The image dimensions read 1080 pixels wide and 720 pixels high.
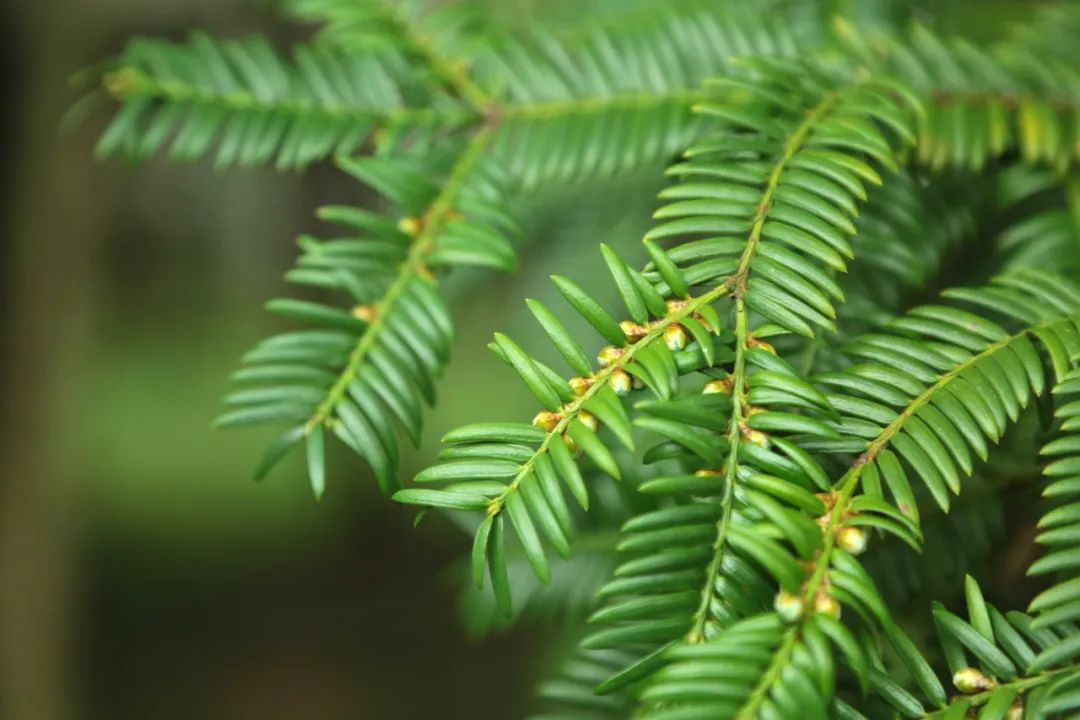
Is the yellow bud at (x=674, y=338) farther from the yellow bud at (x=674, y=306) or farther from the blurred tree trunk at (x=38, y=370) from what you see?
the blurred tree trunk at (x=38, y=370)

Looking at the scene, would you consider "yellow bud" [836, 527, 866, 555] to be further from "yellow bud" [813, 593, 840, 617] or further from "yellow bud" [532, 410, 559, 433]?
"yellow bud" [532, 410, 559, 433]

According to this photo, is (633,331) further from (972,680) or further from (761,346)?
(972,680)

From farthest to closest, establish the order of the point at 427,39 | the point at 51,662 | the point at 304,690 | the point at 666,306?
the point at 304,690, the point at 51,662, the point at 427,39, the point at 666,306

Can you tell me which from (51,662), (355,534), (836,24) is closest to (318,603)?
(355,534)

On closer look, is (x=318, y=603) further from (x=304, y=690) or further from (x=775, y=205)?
(x=775, y=205)

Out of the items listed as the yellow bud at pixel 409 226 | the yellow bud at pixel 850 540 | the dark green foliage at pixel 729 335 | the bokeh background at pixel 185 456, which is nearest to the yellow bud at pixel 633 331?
the dark green foliage at pixel 729 335

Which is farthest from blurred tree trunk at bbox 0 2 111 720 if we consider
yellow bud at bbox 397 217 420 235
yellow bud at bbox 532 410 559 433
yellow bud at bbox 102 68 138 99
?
yellow bud at bbox 532 410 559 433
